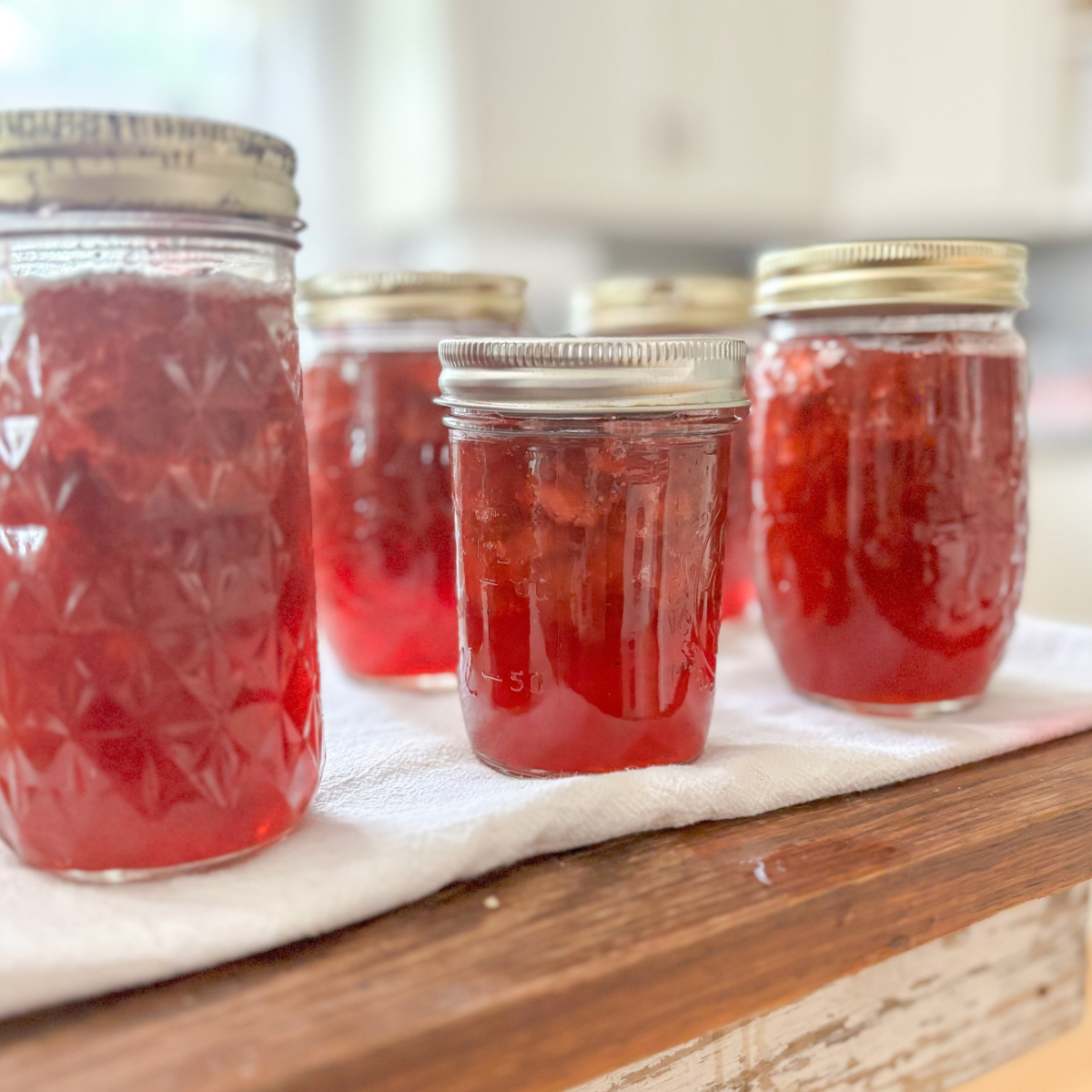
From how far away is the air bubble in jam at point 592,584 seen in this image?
471mm

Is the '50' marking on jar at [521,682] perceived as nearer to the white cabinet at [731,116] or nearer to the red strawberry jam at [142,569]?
the red strawberry jam at [142,569]

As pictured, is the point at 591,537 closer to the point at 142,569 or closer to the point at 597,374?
the point at 597,374

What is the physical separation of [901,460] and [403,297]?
297 millimetres

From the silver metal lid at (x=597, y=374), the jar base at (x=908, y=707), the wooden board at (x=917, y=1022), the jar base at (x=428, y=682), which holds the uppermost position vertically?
the silver metal lid at (x=597, y=374)

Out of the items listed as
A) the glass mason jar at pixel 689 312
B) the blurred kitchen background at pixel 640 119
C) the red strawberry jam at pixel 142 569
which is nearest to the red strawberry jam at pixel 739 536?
the glass mason jar at pixel 689 312

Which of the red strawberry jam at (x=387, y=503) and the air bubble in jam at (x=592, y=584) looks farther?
the red strawberry jam at (x=387, y=503)

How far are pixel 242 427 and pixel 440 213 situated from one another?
194 cm

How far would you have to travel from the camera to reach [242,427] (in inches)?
16.3

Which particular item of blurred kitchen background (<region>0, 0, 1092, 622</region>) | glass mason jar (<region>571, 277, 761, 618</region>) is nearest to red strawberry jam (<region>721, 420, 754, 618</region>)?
glass mason jar (<region>571, 277, 761, 618</region>)

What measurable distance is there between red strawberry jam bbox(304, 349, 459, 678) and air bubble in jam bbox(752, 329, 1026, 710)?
206 mm

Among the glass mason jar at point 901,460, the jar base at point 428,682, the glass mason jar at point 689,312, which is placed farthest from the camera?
the glass mason jar at point 689,312

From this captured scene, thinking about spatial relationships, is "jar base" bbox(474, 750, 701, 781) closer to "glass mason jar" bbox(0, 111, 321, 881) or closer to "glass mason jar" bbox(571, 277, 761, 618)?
"glass mason jar" bbox(0, 111, 321, 881)

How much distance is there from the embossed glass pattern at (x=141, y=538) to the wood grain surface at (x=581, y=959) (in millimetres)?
80

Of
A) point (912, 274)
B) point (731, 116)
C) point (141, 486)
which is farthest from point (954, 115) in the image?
point (141, 486)
